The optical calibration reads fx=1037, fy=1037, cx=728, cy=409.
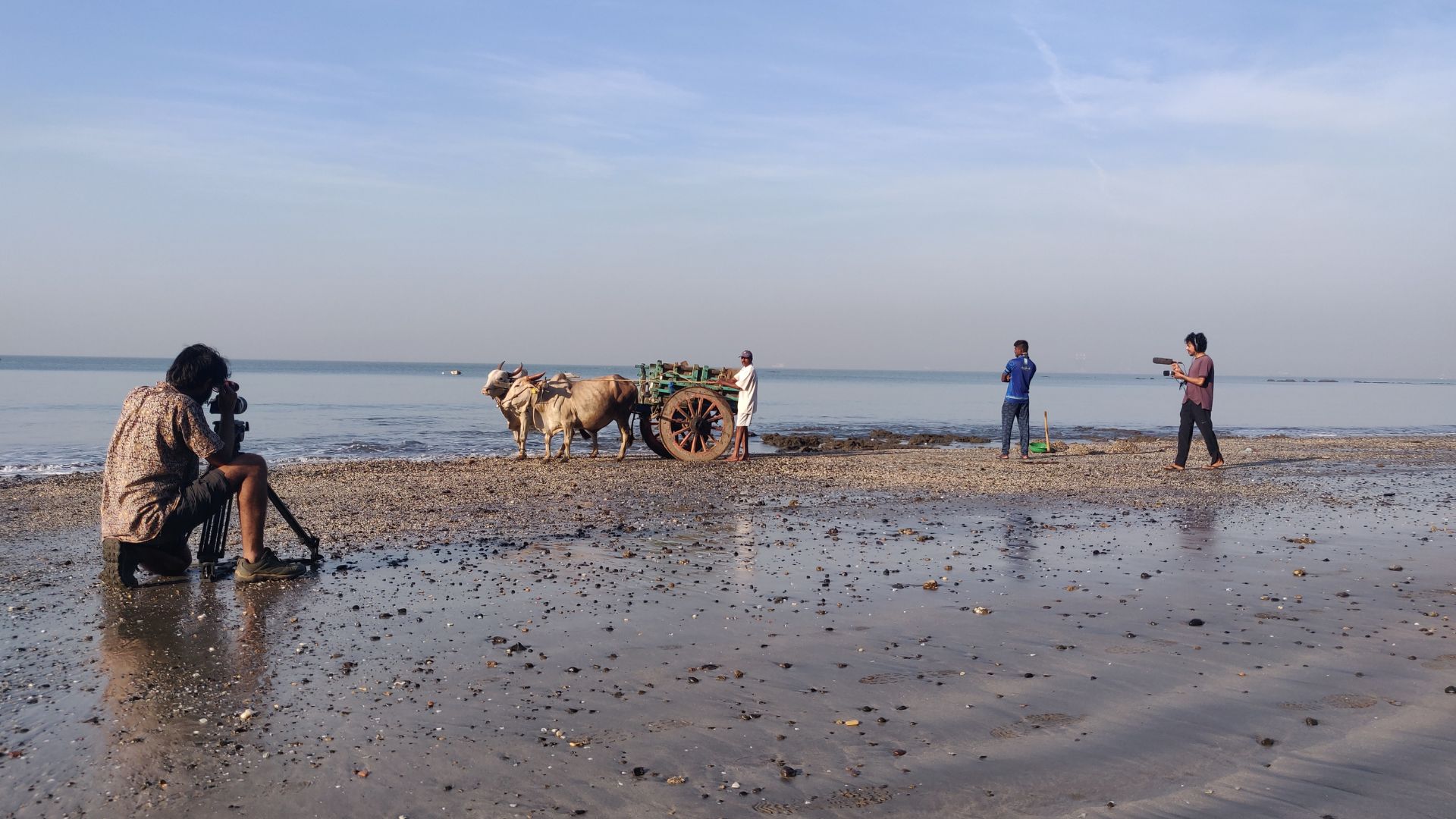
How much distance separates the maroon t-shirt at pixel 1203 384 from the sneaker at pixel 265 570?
492 inches

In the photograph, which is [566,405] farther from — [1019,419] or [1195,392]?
[1195,392]

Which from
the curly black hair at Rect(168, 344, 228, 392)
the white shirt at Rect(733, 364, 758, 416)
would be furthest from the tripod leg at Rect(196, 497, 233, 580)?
the white shirt at Rect(733, 364, 758, 416)

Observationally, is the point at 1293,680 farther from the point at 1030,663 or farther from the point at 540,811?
the point at 540,811

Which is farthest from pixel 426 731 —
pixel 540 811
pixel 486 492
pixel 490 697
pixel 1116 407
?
pixel 1116 407

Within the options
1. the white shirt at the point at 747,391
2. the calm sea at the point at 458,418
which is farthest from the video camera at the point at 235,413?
the calm sea at the point at 458,418

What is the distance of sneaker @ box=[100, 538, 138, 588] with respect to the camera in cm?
645

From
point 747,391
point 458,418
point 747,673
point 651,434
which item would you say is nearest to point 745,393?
point 747,391

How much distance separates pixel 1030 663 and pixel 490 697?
2591 millimetres

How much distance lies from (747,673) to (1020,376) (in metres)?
12.1

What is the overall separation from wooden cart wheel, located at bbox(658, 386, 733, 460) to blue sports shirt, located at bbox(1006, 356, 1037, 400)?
14.5 feet

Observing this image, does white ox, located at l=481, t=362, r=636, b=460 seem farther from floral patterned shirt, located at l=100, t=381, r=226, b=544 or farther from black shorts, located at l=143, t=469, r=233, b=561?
floral patterned shirt, located at l=100, t=381, r=226, b=544

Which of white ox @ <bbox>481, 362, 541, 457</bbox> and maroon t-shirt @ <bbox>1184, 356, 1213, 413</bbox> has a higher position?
maroon t-shirt @ <bbox>1184, 356, 1213, 413</bbox>

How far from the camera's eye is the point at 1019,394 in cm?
1622

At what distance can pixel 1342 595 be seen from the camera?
6613 millimetres
